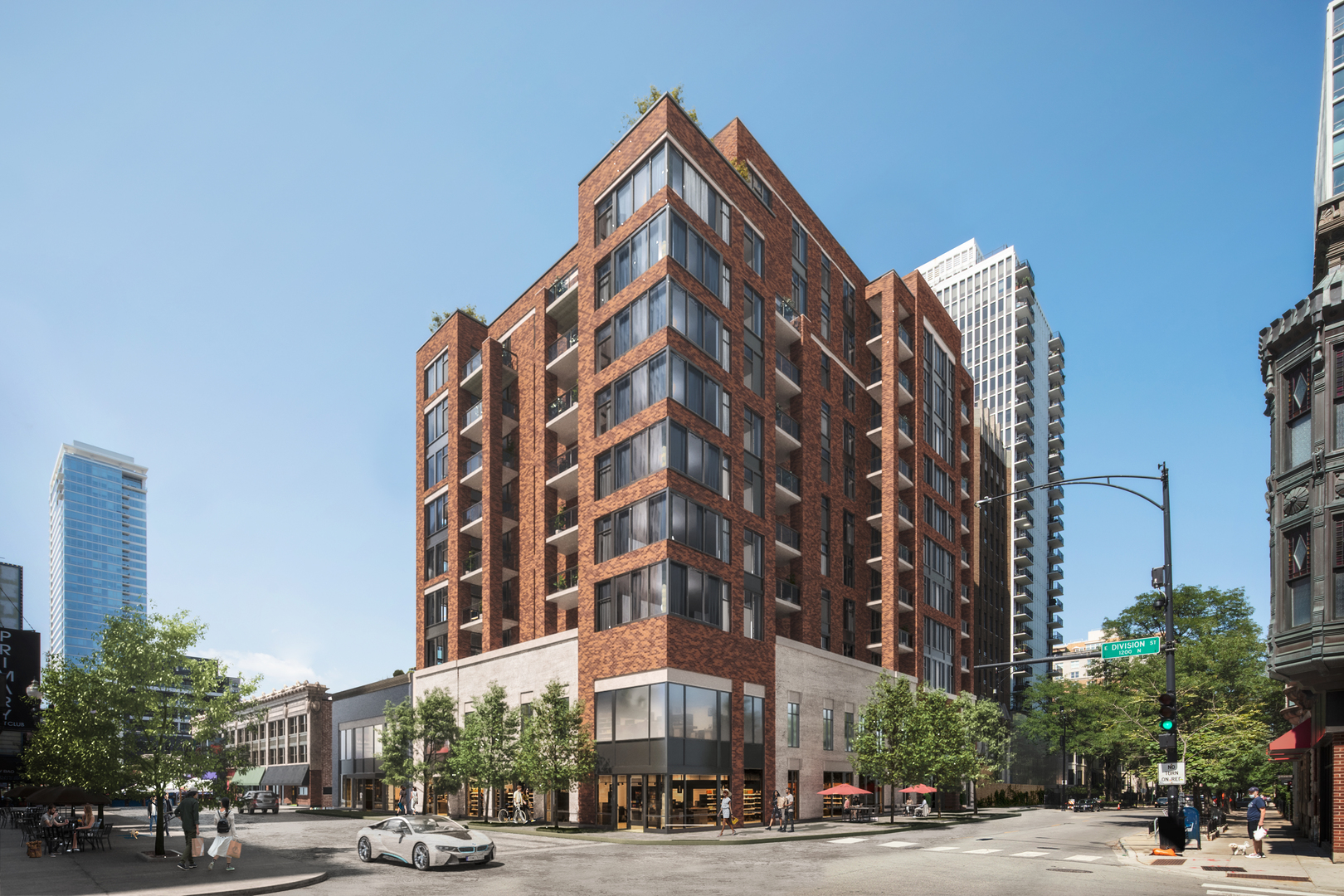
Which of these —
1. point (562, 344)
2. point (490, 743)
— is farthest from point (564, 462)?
point (490, 743)

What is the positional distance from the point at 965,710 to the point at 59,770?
51.9m

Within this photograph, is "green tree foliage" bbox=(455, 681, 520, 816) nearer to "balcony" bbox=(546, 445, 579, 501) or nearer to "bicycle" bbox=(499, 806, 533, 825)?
"bicycle" bbox=(499, 806, 533, 825)

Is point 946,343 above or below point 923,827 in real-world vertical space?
above

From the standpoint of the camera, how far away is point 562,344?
5462 cm

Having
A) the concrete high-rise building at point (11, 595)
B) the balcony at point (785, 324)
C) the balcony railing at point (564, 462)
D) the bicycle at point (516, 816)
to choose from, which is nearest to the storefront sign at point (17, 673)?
the concrete high-rise building at point (11, 595)

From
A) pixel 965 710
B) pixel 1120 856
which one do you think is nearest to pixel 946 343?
pixel 965 710

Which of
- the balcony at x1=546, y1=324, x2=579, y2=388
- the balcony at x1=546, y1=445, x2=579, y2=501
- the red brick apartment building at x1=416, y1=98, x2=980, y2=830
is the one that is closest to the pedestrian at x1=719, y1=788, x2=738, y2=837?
the red brick apartment building at x1=416, y1=98, x2=980, y2=830

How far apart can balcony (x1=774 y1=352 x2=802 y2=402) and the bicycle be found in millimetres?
25910

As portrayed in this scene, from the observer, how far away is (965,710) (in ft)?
212

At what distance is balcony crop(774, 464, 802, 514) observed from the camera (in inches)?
2125

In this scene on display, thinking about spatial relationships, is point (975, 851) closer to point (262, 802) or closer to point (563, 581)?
point (563, 581)

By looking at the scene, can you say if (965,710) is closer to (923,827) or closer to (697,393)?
(923,827)

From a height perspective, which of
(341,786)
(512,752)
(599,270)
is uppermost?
(599,270)

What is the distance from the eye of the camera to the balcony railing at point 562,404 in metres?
52.9
